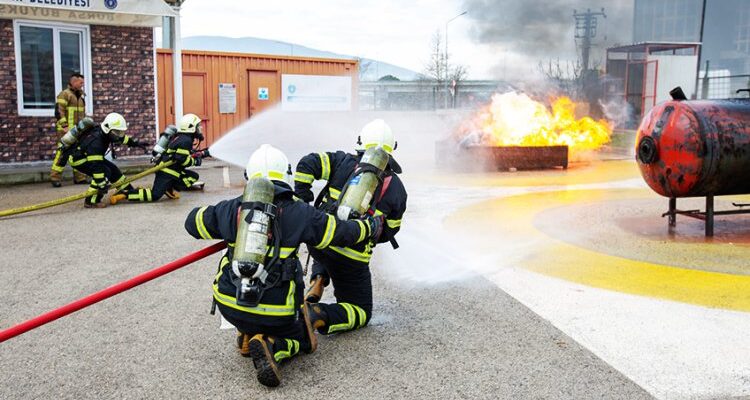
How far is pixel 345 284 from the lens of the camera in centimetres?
453

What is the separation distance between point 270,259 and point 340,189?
1107 mm

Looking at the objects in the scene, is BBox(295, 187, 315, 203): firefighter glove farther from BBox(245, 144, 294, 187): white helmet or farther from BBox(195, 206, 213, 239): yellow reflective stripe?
BBox(195, 206, 213, 239): yellow reflective stripe

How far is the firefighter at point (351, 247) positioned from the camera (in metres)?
4.38

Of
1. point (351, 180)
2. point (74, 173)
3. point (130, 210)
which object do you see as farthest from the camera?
point (74, 173)


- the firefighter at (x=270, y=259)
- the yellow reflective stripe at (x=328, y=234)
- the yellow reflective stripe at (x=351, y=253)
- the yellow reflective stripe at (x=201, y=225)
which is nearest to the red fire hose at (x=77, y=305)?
the yellow reflective stripe at (x=201, y=225)

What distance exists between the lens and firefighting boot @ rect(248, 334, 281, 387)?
356cm

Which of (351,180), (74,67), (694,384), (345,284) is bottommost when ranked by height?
(694,384)

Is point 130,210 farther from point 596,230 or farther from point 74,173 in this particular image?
point 596,230

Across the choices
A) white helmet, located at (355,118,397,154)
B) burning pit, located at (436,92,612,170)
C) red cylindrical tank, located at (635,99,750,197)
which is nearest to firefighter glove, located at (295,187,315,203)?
white helmet, located at (355,118,397,154)

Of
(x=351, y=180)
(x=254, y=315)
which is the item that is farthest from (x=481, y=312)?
(x=254, y=315)

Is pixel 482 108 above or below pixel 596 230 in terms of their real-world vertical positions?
above

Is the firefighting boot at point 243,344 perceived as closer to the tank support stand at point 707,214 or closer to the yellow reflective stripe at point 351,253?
the yellow reflective stripe at point 351,253

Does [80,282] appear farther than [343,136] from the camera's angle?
No

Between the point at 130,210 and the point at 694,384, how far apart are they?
7.58 metres
